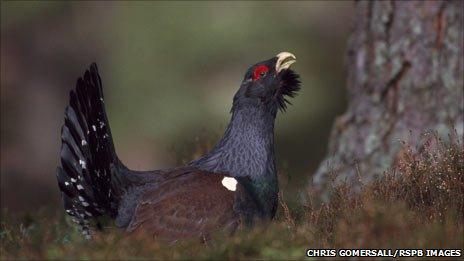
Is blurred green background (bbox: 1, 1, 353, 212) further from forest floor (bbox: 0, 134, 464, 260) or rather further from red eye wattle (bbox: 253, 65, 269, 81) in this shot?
forest floor (bbox: 0, 134, 464, 260)

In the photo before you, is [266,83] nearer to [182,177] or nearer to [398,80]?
[182,177]

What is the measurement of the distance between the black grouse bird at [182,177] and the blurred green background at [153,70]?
1134cm

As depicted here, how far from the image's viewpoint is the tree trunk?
27.8ft

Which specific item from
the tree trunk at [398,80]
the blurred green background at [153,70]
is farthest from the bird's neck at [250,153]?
the blurred green background at [153,70]

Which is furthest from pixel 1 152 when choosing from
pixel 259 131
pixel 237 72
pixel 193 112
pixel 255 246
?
pixel 255 246

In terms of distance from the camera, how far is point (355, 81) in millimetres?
9148

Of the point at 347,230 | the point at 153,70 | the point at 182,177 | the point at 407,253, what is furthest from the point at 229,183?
the point at 153,70

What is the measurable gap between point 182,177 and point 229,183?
0.34 m

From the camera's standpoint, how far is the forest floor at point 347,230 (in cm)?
509

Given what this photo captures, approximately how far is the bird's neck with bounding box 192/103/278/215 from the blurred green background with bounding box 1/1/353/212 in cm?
1135

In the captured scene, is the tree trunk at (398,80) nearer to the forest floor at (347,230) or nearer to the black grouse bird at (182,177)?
the black grouse bird at (182,177)

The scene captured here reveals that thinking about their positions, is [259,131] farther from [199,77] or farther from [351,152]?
[199,77]

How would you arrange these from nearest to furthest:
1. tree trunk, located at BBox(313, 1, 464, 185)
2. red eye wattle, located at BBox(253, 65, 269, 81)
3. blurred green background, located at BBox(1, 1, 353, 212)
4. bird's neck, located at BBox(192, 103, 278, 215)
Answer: bird's neck, located at BBox(192, 103, 278, 215)
red eye wattle, located at BBox(253, 65, 269, 81)
tree trunk, located at BBox(313, 1, 464, 185)
blurred green background, located at BBox(1, 1, 353, 212)

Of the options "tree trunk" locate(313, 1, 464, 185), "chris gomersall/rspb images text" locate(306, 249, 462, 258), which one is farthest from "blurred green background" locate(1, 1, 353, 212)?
"chris gomersall/rspb images text" locate(306, 249, 462, 258)
